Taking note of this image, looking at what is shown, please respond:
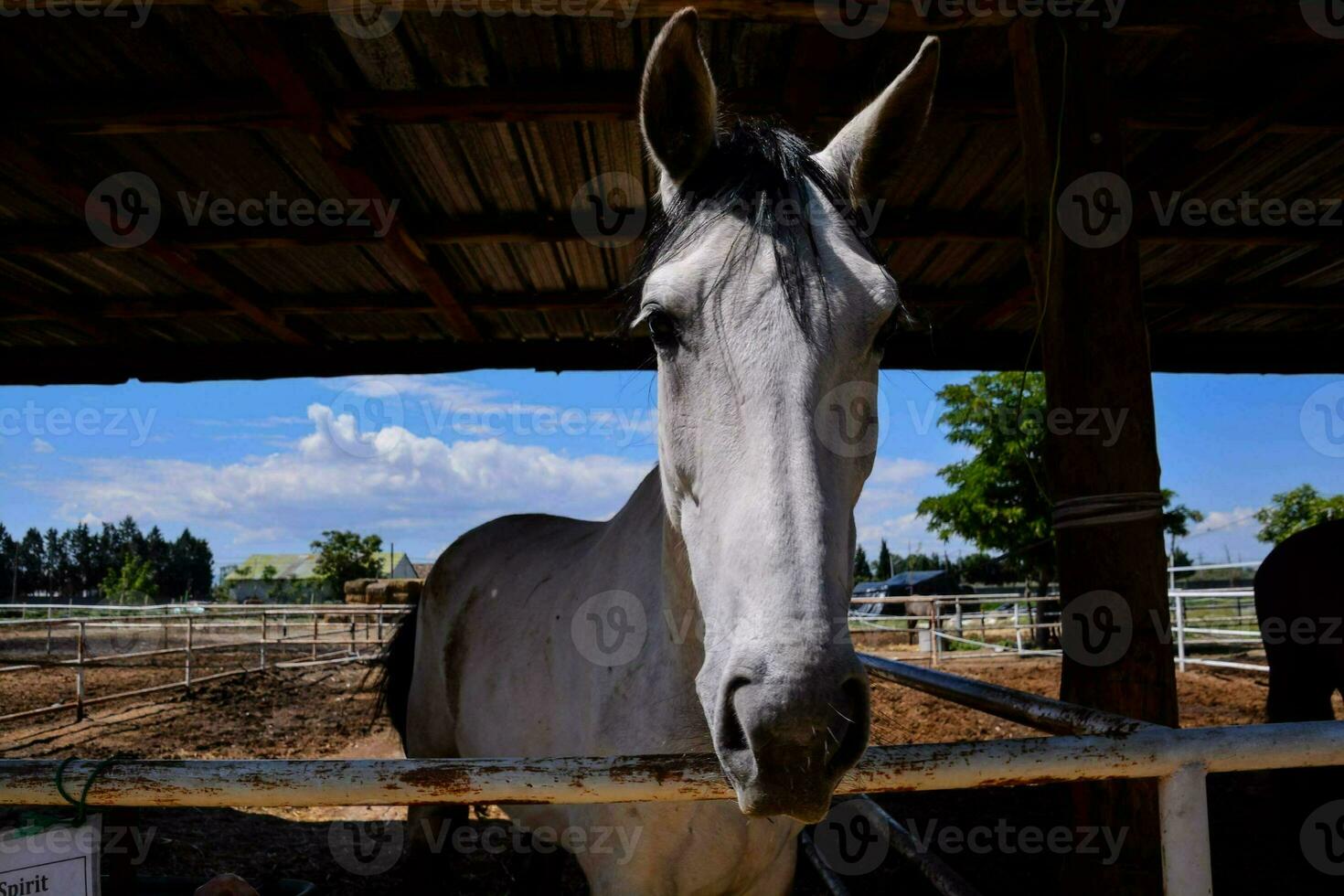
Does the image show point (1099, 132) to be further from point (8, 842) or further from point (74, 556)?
point (74, 556)

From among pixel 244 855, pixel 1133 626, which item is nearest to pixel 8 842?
pixel 1133 626

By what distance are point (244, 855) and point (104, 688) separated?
9.73 m

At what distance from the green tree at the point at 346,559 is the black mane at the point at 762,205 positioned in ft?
157

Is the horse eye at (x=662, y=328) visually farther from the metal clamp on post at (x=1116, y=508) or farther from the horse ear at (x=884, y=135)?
the metal clamp on post at (x=1116, y=508)

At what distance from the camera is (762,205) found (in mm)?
1577

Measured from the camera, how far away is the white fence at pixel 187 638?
1007 centimetres

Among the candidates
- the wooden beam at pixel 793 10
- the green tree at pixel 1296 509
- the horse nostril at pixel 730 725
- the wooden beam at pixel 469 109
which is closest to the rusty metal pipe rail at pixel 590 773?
the horse nostril at pixel 730 725

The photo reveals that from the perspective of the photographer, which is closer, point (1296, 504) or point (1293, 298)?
point (1293, 298)

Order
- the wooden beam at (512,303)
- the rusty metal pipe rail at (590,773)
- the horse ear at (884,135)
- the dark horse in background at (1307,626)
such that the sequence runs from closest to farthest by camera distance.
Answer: the rusty metal pipe rail at (590,773)
the horse ear at (884,135)
the dark horse in background at (1307,626)
the wooden beam at (512,303)

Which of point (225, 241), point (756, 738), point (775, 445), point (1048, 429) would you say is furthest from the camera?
point (225, 241)

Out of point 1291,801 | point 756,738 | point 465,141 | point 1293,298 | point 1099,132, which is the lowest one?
point 1291,801

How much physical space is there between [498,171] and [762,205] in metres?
3.14

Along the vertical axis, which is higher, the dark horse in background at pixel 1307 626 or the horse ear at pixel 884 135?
the horse ear at pixel 884 135

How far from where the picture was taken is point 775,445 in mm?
1332
